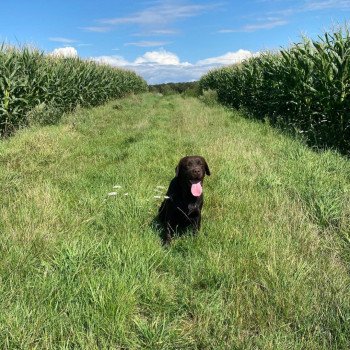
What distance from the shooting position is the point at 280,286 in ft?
10.1

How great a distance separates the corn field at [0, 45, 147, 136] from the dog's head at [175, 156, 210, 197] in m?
8.03

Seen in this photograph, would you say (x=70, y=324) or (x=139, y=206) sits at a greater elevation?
(x=139, y=206)

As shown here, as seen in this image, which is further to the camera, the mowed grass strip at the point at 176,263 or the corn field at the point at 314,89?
the corn field at the point at 314,89

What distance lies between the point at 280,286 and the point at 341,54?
7.74 m

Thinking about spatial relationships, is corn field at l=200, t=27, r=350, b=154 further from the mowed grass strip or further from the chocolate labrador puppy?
the chocolate labrador puppy

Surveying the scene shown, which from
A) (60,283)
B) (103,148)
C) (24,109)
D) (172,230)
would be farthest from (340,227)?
(24,109)

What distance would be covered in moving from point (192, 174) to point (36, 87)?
37.2ft

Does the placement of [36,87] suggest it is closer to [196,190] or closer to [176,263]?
[196,190]

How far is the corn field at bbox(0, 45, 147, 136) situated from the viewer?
11.2 m

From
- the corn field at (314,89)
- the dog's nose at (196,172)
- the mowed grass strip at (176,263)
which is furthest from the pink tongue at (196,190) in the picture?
the corn field at (314,89)

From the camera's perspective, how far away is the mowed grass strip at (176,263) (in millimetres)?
2617

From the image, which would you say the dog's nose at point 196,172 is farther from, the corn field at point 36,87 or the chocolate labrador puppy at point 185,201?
the corn field at point 36,87

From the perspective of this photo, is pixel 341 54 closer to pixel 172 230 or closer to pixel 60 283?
pixel 172 230

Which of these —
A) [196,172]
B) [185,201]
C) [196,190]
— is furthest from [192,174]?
[185,201]
